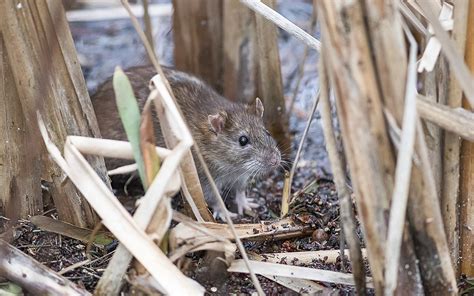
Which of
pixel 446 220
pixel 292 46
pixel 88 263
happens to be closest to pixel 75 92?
pixel 88 263

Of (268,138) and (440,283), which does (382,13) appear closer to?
(440,283)

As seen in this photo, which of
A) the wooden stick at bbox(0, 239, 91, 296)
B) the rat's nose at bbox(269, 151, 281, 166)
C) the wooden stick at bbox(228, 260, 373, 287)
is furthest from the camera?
the rat's nose at bbox(269, 151, 281, 166)

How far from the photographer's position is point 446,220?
316cm

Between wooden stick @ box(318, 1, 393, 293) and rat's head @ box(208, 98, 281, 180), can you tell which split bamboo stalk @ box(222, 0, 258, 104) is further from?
wooden stick @ box(318, 1, 393, 293)

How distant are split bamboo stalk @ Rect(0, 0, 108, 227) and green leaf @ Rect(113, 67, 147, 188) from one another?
0.39 m

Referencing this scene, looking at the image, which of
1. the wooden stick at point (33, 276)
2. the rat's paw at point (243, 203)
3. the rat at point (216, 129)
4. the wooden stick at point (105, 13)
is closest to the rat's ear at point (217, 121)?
the rat at point (216, 129)

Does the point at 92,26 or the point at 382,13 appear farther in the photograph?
the point at 92,26

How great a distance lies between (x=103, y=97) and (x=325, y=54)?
8.32ft

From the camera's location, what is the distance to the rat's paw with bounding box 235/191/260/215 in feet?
15.4

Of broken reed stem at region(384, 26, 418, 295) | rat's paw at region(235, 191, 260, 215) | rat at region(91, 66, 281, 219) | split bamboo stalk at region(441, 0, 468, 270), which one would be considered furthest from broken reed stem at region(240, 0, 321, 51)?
rat's paw at region(235, 191, 260, 215)

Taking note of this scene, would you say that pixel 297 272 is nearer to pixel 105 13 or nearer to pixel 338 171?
pixel 338 171

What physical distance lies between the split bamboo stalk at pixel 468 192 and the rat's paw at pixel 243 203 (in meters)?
1.62

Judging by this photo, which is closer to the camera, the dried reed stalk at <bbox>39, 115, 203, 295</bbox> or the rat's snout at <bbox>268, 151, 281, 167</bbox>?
the dried reed stalk at <bbox>39, 115, 203, 295</bbox>

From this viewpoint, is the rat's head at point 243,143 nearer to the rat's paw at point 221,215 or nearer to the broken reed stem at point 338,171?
the rat's paw at point 221,215
